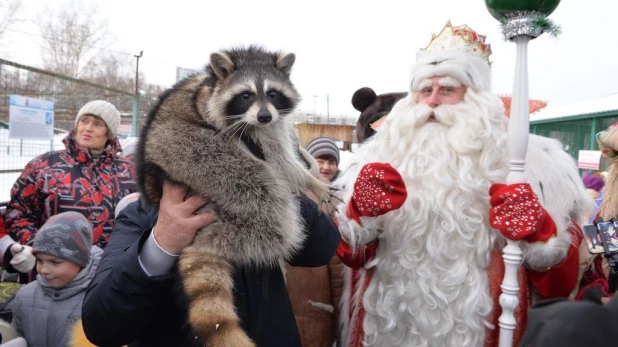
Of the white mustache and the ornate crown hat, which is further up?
the ornate crown hat

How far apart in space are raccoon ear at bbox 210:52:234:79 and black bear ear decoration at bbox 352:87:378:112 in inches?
77.2

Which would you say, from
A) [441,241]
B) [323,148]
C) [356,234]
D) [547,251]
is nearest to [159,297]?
[356,234]

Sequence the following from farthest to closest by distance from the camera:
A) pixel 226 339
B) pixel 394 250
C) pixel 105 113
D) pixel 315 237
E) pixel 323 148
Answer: pixel 323 148
pixel 105 113
pixel 394 250
pixel 315 237
pixel 226 339

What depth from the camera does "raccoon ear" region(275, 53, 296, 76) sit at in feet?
5.51

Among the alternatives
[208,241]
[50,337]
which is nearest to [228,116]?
[208,241]

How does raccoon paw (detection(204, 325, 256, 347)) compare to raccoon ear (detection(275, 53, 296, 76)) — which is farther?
raccoon ear (detection(275, 53, 296, 76))

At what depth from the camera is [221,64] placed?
5.08ft

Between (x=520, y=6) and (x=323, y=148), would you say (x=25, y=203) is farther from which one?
(x=520, y=6)

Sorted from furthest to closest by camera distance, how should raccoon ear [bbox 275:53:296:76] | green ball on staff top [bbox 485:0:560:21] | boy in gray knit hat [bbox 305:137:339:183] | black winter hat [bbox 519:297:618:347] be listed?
1. boy in gray knit hat [bbox 305:137:339:183]
2. green ball on staff top [bbox 485:0:560:21]
3. raccoon ear [bbox 275:53:296:76]
4. black winter hat [bbox 519:297:618:347]

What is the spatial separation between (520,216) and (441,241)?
35 centimetres

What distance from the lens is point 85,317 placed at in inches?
47.5

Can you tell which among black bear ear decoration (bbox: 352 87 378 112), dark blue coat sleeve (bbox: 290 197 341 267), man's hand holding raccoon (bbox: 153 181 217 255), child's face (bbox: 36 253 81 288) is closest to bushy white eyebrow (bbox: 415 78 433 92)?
dark blue coat sleeve (bbox: 290 197 341 267)

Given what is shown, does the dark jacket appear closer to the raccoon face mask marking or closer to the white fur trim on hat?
the raccoon face mask marking

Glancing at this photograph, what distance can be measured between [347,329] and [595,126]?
31.3 feet
